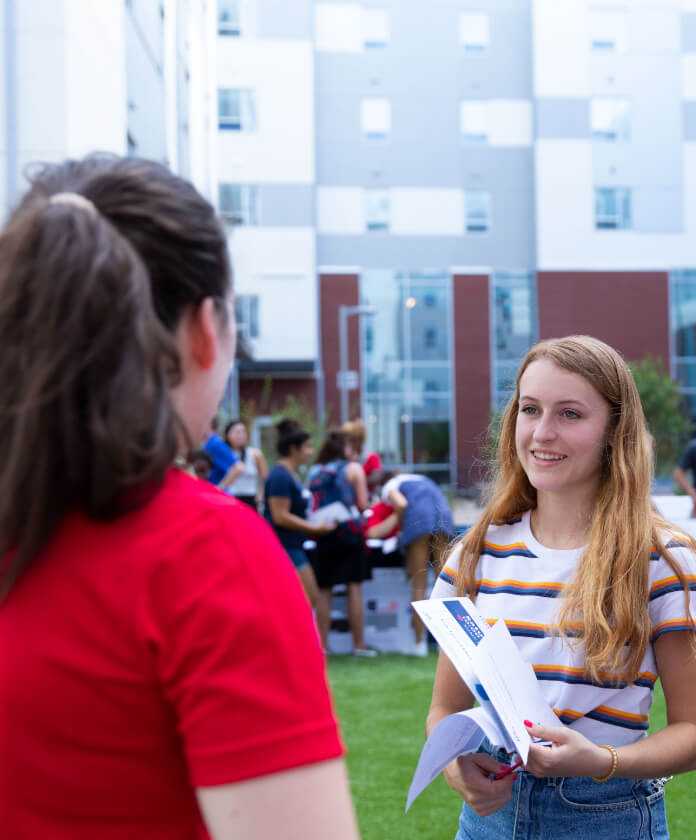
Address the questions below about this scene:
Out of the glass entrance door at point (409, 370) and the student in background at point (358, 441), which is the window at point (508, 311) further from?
the student in background at point (358, 441)

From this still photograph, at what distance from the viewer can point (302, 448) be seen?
8.72 meters

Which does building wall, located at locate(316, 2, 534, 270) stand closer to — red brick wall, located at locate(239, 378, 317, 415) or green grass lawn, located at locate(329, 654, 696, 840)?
red brick wall, located at locate(239, 378, 317, 415)

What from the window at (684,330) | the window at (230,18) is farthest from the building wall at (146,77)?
the window at (684,330)

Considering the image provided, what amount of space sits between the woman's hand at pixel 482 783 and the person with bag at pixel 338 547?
271 inches

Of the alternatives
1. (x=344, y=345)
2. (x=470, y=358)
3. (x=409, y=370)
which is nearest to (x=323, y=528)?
(x=344, y=345)

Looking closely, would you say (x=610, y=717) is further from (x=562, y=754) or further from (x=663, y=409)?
(x=663, y=409)

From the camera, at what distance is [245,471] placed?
36.0 ft

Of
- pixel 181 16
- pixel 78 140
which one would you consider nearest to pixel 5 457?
pixel 78 140

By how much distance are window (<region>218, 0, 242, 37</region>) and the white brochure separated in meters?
33.1

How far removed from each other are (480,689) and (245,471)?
30.7 ft

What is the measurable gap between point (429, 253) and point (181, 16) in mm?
19235

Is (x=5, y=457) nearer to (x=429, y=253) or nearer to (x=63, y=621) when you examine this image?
(x=63, y=621)

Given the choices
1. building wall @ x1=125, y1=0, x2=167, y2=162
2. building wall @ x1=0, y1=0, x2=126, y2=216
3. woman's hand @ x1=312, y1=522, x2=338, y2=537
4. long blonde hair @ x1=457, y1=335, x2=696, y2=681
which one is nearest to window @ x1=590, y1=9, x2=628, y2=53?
building wall @ x1=125, y1=0, x2=167, y2=162

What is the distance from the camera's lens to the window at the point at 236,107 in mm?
32312
